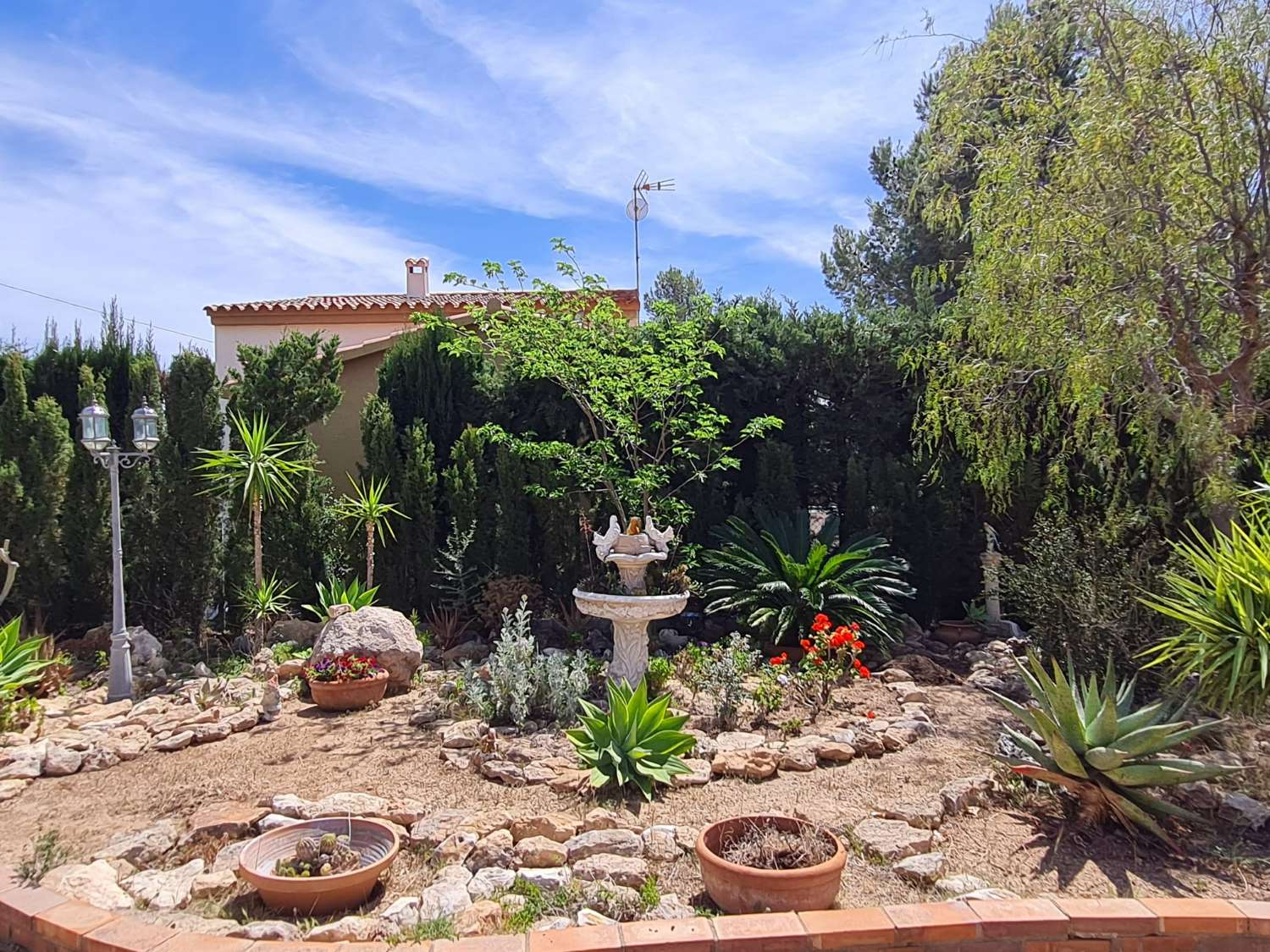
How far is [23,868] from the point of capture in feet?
11.4

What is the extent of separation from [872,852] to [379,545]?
611 centimetres

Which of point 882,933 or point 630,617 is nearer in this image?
point 882,933

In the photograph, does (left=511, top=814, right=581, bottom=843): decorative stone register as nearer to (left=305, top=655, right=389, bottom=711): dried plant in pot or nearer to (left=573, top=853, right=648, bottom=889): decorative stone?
(left=573, top=853, right=648, bottom=889): decorative stone

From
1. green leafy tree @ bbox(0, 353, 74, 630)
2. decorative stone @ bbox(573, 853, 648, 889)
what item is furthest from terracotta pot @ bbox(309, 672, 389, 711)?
green leafy tree @ bbox(0, 353, 74, 630)

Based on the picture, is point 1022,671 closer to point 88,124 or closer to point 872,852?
point 872,852

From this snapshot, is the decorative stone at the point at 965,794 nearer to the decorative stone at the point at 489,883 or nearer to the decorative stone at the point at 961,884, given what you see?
the decorative stone at the point at 961,884

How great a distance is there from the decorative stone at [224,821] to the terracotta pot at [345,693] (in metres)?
1.83

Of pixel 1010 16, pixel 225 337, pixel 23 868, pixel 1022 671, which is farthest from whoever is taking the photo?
pixel 225 337

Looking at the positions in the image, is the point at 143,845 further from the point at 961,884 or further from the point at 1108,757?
the point at 1108,757

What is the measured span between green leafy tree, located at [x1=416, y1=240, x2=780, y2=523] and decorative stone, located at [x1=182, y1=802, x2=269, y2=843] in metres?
3.92

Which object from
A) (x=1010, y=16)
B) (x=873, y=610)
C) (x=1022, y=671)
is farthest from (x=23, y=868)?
(x=1010, y=16)

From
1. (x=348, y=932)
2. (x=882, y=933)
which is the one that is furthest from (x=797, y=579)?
(x=348, y=932)

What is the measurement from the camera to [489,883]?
3.41 m

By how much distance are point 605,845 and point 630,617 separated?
8.16ft
